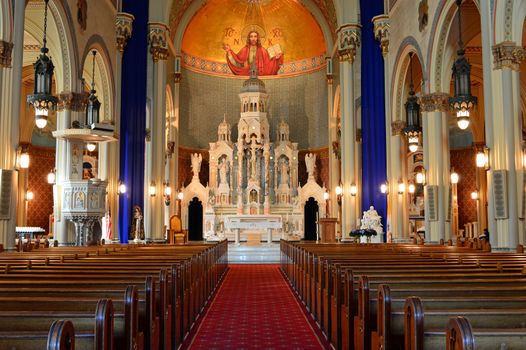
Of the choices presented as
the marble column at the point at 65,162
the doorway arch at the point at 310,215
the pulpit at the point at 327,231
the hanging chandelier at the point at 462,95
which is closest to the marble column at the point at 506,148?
the hanging chandelier at the point at 462,95

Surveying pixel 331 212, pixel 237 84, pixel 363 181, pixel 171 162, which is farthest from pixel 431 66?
pixel 237 84

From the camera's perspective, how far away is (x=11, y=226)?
12234 mm

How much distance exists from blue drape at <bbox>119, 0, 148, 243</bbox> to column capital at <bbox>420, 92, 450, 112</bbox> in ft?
36.4

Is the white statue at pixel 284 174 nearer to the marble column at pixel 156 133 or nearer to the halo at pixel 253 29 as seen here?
the halo at pixel 253 29

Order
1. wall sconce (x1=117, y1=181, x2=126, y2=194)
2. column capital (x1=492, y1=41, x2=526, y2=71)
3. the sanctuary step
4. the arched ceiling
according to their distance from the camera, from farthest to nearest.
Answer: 1. the arched ceiling
2. the sanctuary step
3. wall sconce (x1=117, y1=181, x2=126, y2=194)
4. column capital (x1=492, y1=41, x2=526, y2=71)

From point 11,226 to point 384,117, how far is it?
14.9 m

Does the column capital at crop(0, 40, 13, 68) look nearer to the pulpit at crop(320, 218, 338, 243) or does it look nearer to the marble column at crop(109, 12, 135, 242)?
the marble column at crop(109, 12, 135, 242)

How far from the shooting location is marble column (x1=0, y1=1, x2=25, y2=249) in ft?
39.7

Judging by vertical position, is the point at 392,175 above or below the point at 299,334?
above

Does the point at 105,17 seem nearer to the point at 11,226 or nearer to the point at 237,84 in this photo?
the point at 11,226

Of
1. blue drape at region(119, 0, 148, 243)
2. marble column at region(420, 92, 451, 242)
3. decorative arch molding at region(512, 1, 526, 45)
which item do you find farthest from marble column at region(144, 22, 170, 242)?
decorative arch molding at region(512, 1, 526, 45)

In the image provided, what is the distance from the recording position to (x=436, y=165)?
17094mm

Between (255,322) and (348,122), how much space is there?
18028mm

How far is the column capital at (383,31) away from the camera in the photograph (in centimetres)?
2242
